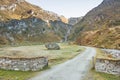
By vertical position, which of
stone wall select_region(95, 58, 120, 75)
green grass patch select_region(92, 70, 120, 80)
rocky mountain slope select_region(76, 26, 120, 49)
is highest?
rocky mountain slope select_region(76, 26, 120, 49)

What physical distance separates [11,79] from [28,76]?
275cm


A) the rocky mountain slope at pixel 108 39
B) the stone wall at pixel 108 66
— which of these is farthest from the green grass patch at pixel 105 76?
the rocky mountain slope at pixel 108 39

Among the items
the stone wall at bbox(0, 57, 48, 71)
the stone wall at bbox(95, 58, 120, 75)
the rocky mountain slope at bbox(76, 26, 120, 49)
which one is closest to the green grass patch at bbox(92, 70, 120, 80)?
the stone wall at bbox(95, 58, 120, 75)

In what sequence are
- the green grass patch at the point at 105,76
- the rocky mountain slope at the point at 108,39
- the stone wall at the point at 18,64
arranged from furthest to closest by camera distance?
1. the rocky mountain slope at the point at 108,39
2. the stone wall at the point at 18,64
3. the green grass patch at the point at 105,76

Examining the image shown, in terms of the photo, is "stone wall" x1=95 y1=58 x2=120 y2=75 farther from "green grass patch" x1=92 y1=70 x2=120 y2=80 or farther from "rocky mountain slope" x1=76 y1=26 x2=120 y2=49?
"rocky mountain slope" x1=76 y1=26 x2=120 y2=49

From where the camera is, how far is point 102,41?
148500 mm

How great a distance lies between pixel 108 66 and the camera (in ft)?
109

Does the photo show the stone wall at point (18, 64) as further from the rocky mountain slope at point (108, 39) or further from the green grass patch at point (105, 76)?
the rocky mountain slope at point (108, 39)

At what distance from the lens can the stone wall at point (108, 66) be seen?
32.0 meters

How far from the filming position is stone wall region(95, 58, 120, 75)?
3203cm

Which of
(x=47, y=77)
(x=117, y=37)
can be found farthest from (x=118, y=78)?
(x=117, y=37)

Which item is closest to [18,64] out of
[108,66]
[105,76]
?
[105,76]

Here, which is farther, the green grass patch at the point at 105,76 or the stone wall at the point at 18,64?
the stone wall at the point at 18,64

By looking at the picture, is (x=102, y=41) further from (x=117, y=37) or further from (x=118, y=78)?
(x=118, y=78)
